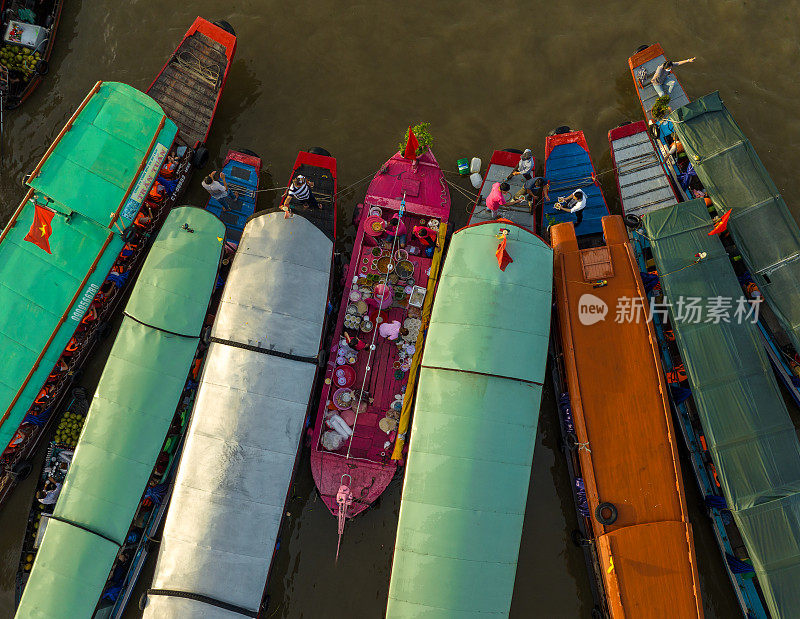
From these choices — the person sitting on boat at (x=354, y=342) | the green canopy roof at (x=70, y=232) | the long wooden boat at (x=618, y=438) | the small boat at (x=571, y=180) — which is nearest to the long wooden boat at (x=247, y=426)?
the person sitting on boat at (x=354, y=342)

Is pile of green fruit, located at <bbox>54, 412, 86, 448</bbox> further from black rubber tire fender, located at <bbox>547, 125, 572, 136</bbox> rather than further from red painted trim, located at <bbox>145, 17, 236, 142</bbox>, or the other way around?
black rubber tire fender, located at <bbox>547, 125, 572, 136</bbox>

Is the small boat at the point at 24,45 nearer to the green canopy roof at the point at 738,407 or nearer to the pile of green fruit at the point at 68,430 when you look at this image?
the pile of green fruit at the point at 68,430

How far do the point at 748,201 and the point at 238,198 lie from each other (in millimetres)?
14967

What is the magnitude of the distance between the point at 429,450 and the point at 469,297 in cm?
390

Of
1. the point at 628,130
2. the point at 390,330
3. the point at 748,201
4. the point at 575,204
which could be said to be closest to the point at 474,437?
the point at 390,330

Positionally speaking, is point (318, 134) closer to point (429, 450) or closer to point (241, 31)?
point (241, 31)

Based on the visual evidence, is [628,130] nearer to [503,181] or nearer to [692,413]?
[503,181]

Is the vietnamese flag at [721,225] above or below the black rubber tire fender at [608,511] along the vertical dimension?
above

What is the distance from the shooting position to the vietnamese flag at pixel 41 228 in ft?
45.9

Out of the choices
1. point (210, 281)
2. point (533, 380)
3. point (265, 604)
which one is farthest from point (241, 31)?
point (265, 604)

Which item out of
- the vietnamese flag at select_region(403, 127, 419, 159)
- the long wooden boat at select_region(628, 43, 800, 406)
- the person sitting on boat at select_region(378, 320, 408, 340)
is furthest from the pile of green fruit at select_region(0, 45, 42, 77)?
the long wooden boat at select_region(628, 43, 800, 406)

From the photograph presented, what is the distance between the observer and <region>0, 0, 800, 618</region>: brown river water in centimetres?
1697

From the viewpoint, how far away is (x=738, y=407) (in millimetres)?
12539

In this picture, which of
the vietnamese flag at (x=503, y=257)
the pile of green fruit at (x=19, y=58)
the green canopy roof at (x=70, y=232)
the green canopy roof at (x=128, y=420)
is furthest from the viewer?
the pile of green fruit at (x=19, y=58)
